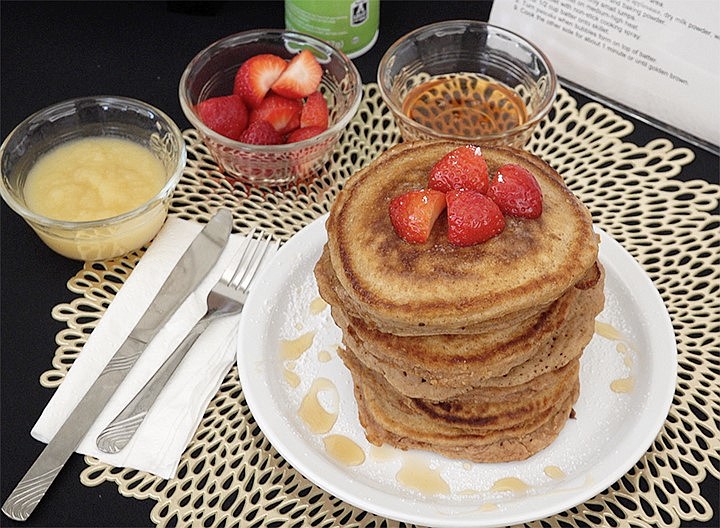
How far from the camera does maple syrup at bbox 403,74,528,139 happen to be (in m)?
2.34

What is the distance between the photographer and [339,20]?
8.24 ft

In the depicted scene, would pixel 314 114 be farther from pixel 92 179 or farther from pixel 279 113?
pixel 92 179

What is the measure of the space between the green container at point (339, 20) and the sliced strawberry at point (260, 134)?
0.46 metres

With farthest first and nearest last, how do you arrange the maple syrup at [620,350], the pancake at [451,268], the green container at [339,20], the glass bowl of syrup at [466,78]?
the green container at [339,20], the glass bowl of syrup at [466,78], the maple syrup at [620,350], the pancake at [451,268]

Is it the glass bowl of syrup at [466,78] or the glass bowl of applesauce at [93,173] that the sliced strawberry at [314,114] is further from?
the glass bowl of applesauce at [93,173]

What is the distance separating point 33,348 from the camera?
1941mm

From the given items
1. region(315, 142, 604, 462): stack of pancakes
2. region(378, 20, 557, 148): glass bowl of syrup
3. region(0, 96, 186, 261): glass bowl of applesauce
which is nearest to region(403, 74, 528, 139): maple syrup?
region(378, 20, 557, 148): glass bowl of syrup

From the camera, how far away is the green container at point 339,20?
2.49m

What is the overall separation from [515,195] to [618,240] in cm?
68

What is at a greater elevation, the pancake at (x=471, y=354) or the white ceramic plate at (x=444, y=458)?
the pancake at (x=471, y=354)

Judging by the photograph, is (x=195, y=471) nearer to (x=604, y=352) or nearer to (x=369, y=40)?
(x=604, y=352)

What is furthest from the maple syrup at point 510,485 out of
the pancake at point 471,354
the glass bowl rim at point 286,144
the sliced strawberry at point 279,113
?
the sliced strawberry at point 279,113

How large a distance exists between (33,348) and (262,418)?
59 cm

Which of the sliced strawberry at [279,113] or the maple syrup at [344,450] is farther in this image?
the sliced strawberry at [279,113]
